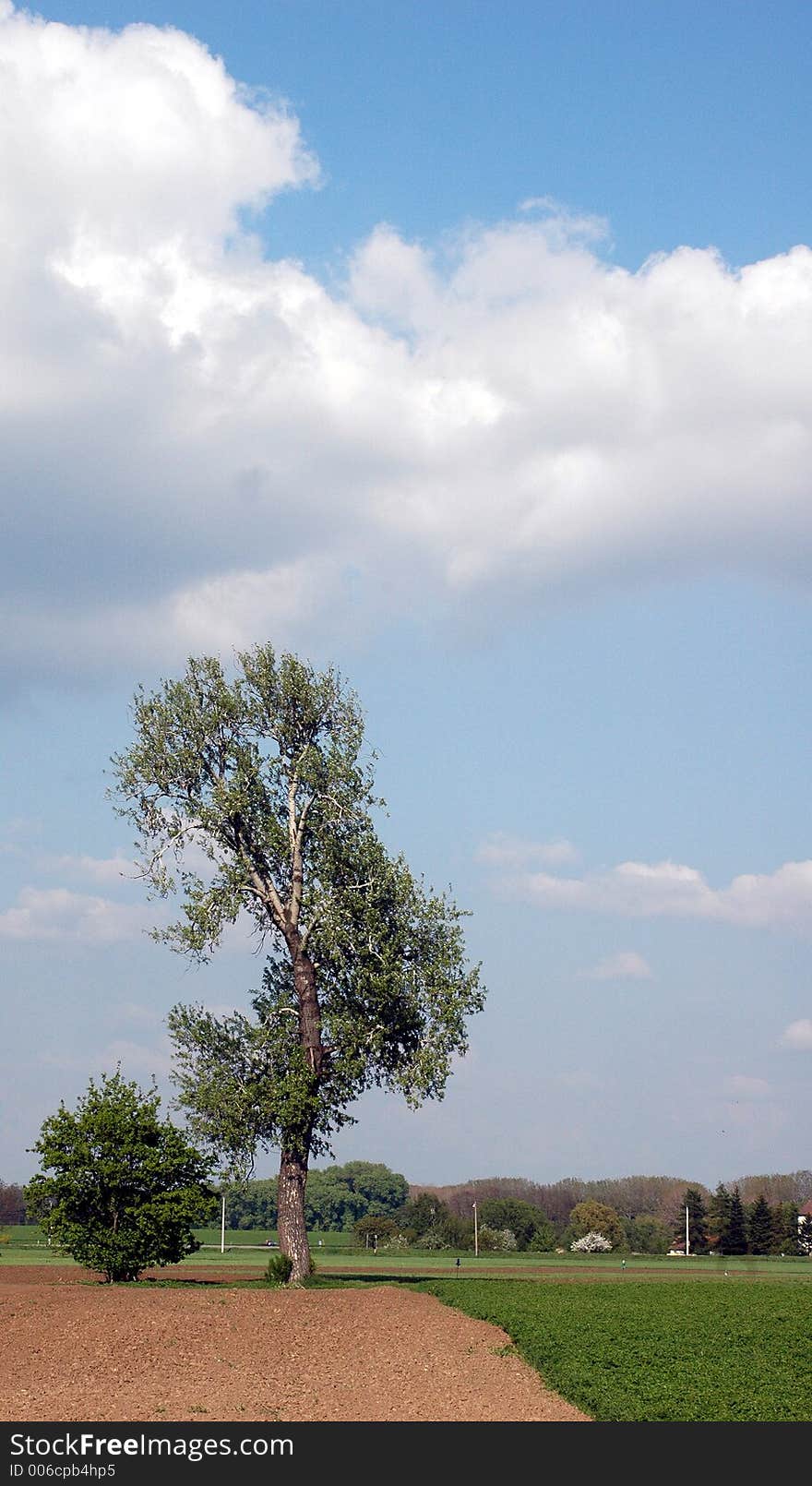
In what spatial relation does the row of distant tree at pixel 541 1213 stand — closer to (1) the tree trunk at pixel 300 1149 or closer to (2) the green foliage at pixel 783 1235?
(2) the green foliage at pixel 783 1235

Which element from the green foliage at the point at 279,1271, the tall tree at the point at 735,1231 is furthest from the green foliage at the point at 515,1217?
the green foliage at the point at 279,1271

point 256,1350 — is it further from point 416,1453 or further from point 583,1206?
point 583,1206

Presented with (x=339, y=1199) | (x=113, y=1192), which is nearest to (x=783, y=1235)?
(x=339, y=1199)

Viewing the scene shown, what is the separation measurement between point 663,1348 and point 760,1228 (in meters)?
92.0

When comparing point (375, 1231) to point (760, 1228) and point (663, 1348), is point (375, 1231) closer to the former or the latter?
point (760, 1228)

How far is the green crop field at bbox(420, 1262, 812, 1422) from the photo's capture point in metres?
18.1

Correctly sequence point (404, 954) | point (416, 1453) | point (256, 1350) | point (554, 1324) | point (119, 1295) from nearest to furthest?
point (416, 1453), point (256, 1350), point (554, 1324), point (119, 1295), point (404, 954)

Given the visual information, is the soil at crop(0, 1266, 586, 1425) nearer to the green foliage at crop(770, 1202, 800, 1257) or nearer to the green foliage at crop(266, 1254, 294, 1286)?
the green foliage at crop(266, 1254, 294, 1286)

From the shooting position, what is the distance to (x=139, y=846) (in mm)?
40938

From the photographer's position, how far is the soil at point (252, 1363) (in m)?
16.9

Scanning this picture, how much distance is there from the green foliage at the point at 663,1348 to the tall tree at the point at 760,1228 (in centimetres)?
7542

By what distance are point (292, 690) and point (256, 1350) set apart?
2301 centimetres

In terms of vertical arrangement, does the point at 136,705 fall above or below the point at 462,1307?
above

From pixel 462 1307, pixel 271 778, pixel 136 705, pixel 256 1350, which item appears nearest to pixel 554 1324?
pixel 462 1307
